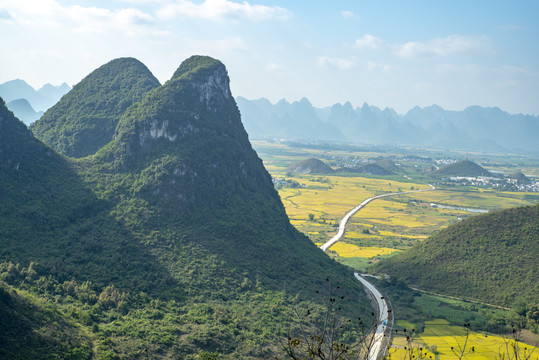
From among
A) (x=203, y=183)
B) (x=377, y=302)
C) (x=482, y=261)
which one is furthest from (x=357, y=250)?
(x=203, y=183)

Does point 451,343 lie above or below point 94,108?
below

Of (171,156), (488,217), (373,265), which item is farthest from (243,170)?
(488,217)

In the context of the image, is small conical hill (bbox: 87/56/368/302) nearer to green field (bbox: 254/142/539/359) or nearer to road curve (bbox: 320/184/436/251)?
green field (bbox: 254/142/539/359)

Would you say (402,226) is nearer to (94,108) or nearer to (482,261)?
(482,261)

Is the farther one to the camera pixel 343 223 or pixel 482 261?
pixel 343 223

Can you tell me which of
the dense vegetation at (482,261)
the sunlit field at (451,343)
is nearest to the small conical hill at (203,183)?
the sunlit field at (451,343)

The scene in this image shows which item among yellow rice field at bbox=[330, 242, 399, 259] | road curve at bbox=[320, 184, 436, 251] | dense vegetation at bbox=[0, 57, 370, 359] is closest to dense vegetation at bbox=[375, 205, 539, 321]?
yellow rice field at bbox=[330, 242, 399, 259]
